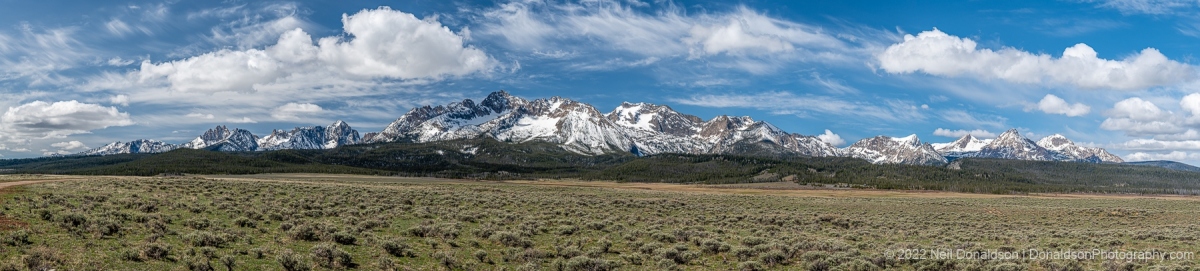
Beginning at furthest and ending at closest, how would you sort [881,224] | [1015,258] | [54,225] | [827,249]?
1. [881,224]
2. [827,249]
3. [1015,258]
4. [54,225]

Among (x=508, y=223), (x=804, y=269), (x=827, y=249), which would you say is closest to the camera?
(x=804, y=269)

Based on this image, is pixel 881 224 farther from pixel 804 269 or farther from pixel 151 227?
→ pixel 151 227

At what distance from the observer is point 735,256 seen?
23.7 meters

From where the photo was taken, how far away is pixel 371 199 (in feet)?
128

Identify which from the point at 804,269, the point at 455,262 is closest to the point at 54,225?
the point at 455,262

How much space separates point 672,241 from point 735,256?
412 cm

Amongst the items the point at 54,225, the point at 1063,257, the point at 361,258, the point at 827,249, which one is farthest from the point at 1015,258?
the point at 54,225

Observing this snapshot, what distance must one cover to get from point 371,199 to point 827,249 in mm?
29653

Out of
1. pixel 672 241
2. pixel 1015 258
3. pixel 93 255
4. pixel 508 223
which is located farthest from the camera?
pixel 508 223

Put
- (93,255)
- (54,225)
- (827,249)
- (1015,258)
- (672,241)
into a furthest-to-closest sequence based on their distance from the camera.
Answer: (672,241) → (827,249) → (1015,258) → (54,225) → (93,255)

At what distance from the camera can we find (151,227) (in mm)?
19922

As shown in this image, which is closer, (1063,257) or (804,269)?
(804,269)

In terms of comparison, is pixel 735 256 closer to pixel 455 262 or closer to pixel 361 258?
pixel 455 262

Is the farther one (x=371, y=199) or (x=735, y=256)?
(x=371, y=199)
